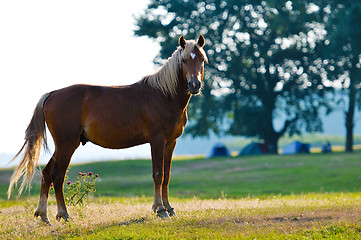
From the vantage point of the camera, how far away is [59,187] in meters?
9.16

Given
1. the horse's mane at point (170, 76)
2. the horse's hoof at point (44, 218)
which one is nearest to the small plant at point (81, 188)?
the horse's hoof at point (44, 218)

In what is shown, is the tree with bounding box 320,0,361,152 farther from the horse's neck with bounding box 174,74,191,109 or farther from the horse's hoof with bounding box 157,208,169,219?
the horse's hoof with bounding box 157,208,169,219

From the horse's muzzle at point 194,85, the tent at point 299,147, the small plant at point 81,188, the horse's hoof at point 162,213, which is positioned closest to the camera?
the horse's muzzle at point 194,85

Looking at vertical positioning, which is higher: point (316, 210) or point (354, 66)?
point (354, 66)

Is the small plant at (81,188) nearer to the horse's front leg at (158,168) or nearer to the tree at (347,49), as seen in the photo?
the horse's front leg at (158,168)

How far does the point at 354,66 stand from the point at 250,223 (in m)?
37.3

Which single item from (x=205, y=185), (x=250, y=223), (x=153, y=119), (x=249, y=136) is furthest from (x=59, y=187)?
(x=249, y=136)

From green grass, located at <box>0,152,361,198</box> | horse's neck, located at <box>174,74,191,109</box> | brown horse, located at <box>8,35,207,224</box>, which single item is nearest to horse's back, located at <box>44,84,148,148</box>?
brown horse, located at <box>8,35,207,224</box>

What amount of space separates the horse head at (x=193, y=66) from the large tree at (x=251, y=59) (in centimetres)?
3206

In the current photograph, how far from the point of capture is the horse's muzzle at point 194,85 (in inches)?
327

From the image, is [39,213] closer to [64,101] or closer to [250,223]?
[64,101]

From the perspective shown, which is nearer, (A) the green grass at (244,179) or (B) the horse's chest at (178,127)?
(B) the horse's chest at (178,127)

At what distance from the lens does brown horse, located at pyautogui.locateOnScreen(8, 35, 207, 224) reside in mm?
8945

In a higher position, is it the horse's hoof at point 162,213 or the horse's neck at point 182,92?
the horse's neck at point 182,92
